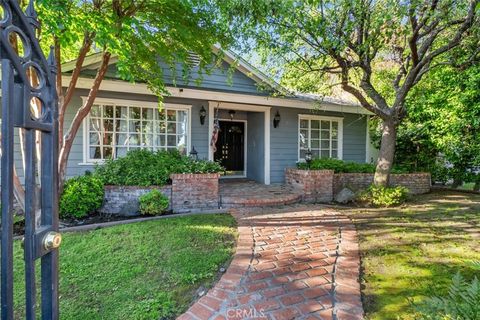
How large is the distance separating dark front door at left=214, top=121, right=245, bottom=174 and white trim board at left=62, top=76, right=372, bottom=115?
57.8 inches

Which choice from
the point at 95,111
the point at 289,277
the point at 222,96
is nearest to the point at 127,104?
the point at 95,111

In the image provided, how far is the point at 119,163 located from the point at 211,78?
13.7 feet

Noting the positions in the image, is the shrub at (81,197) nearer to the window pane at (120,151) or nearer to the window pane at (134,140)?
the window pane at (120,151)

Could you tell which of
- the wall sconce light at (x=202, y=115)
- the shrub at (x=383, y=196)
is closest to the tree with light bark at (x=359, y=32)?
the shrub at (x=383, y=196)

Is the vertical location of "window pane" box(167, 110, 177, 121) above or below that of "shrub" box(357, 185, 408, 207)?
above

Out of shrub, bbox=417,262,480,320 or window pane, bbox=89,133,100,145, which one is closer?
shrub, bbox=417,262,480,320

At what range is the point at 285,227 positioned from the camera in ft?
17.0

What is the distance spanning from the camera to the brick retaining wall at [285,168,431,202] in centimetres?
795

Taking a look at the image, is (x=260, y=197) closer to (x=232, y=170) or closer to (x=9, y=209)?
(x=232, y=170)

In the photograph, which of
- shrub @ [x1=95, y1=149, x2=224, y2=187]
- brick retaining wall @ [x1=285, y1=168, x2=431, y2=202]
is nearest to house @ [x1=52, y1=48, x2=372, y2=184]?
shrub @ [x1=95, y1=149, x2=224, y2=187]

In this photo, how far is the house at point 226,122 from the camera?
24.8 feet

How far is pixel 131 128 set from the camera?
8.09 metres

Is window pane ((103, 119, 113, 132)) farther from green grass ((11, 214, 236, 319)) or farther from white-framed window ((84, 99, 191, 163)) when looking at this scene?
green grass ((11, 214, 236, 319))

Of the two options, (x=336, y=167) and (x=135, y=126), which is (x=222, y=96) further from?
(x=336, y=167)
